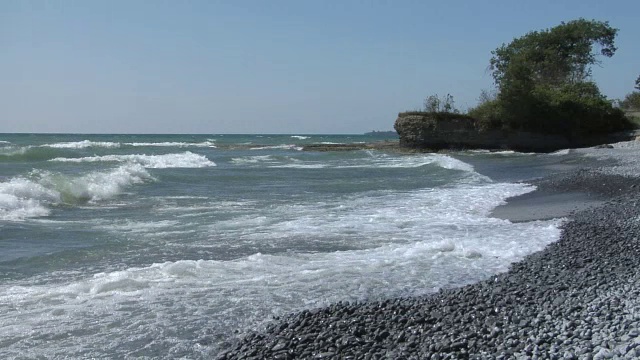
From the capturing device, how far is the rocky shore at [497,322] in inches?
199

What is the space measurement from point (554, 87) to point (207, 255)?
4546cm

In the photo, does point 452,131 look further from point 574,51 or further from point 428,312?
point 428,312

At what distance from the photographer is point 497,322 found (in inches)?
227

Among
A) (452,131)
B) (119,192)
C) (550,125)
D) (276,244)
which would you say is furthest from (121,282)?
(550,125)

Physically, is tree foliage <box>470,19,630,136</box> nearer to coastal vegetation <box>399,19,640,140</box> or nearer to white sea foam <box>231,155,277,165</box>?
coastal vegetation <box>399,19,640,140</box>

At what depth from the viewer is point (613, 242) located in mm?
9070

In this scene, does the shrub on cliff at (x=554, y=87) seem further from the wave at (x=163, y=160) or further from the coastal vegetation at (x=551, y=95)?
the wave at (x=163, y=160)

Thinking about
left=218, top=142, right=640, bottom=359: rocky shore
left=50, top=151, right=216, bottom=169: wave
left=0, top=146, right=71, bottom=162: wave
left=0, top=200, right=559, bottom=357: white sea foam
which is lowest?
left=0, top=200, right=559, bottom=357: white sea foam

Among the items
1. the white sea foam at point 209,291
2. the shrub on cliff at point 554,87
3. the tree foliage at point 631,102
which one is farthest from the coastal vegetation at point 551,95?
the white sea foam at point 209,291

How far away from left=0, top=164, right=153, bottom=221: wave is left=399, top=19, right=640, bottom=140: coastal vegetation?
2982 cm

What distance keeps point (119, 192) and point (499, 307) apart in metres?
15.7

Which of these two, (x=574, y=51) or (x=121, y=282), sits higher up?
(x=574, y=51)

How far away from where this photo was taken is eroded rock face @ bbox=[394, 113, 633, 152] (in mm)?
45125

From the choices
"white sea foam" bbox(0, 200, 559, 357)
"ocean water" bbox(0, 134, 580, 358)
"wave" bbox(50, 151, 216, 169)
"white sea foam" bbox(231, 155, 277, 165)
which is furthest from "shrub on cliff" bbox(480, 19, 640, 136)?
"white sea foam" bbox(0, 200, 559, 357)
